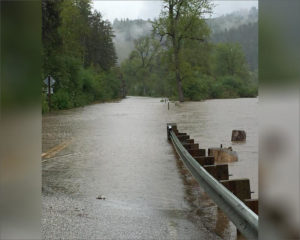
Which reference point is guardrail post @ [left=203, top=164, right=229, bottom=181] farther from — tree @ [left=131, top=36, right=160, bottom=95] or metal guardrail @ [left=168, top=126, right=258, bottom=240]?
tree @ [left=131, top=36, right=160, bottom=95]

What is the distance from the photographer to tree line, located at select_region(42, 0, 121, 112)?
95.4ft

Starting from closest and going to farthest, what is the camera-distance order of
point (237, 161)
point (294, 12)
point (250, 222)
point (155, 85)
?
point (294, 12)
point (250, 222)
point (237, 161)
point (155, 85)

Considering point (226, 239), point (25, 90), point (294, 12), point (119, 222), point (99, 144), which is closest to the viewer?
point (294, 12)

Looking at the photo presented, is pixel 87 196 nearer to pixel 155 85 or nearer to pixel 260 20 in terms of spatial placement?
pixel 260 20

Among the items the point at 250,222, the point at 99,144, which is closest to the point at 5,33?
the point at 250,222

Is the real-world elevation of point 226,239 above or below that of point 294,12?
below

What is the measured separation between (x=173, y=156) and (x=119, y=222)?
187 inches

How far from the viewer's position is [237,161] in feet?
27.2

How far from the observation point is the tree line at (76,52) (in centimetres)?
2908

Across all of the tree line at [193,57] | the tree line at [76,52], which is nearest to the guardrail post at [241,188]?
the tree line at [76,52]

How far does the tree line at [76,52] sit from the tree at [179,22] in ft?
31.5

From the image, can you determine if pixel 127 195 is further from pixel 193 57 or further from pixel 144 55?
pixel 144 55

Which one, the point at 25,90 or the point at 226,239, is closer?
the point at 25,90

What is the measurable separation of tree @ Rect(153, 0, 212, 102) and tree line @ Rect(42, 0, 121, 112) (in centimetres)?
960
